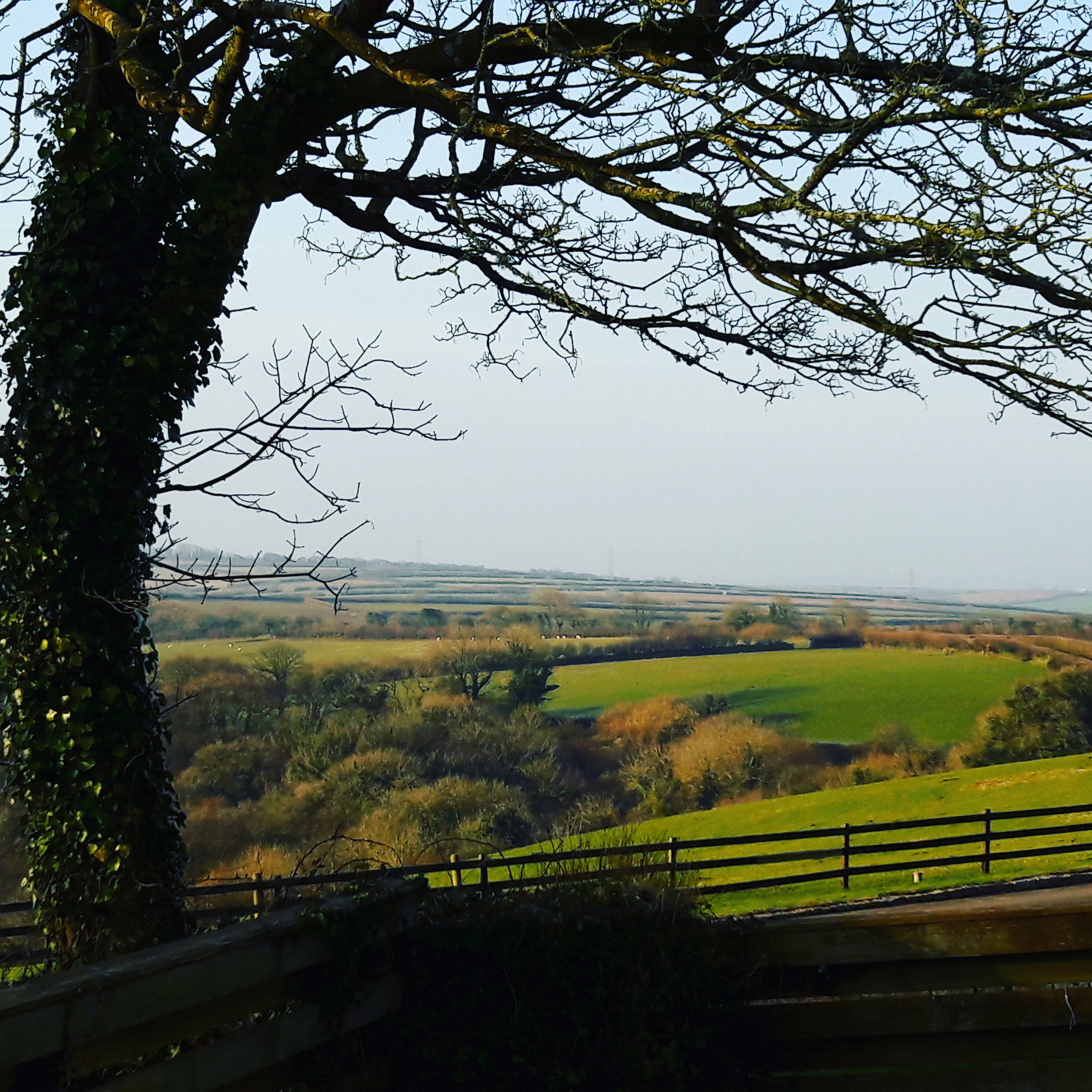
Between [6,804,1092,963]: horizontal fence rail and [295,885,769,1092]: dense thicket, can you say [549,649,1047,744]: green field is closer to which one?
[6,804,1092,963]: horizontal fence rail

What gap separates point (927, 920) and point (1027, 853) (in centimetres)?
1474

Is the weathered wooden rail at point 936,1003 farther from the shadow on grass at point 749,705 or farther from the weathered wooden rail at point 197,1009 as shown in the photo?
the shadow on grass at point 749,705

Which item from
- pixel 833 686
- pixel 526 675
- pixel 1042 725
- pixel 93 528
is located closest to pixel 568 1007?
pixel 93 528

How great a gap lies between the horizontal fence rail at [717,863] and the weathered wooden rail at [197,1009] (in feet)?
1.37

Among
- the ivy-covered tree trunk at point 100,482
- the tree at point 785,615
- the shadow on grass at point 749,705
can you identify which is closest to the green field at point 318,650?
the shadow on grass at point 749,705

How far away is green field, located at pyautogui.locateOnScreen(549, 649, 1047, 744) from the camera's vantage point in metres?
42.5

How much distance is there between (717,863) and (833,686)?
36.8m

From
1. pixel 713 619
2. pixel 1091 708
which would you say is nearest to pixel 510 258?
pixel 1091 708

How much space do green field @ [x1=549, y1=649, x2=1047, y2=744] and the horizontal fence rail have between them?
18.4 metres

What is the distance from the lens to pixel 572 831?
17.1 feet

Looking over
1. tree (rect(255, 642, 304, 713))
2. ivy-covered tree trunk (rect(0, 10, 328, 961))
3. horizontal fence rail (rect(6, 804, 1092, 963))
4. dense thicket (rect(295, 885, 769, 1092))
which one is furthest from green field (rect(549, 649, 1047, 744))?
dense thicket (rect(295, 885, 769, 1092))

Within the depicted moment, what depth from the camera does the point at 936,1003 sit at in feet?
11.9

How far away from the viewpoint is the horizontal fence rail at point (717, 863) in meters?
4.43

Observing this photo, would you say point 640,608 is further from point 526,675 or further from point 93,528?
point 93,528
